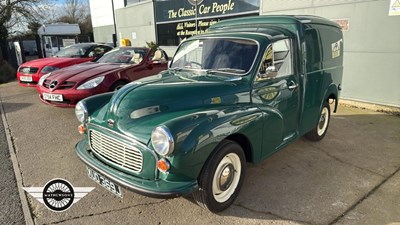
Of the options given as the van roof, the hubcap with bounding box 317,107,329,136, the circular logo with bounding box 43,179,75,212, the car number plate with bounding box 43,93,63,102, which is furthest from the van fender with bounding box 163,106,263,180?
the car number plate with bounding box 43,93,63,102

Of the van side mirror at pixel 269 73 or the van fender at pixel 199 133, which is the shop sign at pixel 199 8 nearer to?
the van side mirror at pixel 269 73

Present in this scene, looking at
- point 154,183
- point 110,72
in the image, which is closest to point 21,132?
point 110,72

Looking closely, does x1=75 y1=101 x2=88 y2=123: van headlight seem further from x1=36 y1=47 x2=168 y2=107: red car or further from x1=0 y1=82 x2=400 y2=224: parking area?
x1=36 y1=47 x2=168 y2=107: red car

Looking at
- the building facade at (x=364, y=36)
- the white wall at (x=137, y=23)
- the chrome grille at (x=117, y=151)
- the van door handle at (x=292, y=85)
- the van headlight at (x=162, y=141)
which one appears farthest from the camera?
the white wall at (x=137, y=23)

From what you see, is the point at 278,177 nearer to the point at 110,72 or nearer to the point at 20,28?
the point at 110,72

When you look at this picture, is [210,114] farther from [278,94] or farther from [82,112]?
[82,112]

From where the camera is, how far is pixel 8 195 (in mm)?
3432

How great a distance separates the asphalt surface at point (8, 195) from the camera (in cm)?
300

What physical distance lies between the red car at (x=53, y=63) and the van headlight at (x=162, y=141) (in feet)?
21.3

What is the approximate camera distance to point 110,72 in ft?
20.3

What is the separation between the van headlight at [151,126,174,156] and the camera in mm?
2402

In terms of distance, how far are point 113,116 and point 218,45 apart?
1.61m

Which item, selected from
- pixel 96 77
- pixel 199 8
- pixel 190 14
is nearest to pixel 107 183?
pixel 96 77

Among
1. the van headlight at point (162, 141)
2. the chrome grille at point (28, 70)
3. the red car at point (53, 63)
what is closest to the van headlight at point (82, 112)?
the van headlight at point (162, 141)
